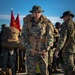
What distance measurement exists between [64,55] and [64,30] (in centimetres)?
69

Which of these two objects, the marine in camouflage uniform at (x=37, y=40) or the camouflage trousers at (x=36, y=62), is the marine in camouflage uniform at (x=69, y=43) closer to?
the marine in camouflage uniform at (x=37, y=40)

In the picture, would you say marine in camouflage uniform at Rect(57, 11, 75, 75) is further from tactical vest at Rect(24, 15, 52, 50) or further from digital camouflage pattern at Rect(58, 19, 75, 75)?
tactical vest at Rect(24, 15, 52, 50)

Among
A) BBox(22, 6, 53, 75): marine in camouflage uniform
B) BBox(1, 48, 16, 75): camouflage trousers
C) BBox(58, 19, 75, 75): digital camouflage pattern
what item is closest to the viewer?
BBox(22, 6, 53, 75): marine in camouflage uniform

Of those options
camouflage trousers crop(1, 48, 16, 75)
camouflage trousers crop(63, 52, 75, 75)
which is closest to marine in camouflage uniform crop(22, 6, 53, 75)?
camouflage trousers crop(63, 52, 75, 75)

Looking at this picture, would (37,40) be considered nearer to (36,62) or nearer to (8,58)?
(36,62)

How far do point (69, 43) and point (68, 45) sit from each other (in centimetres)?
6

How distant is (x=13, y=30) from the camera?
10.4 meters

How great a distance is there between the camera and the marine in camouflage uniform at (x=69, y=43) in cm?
764

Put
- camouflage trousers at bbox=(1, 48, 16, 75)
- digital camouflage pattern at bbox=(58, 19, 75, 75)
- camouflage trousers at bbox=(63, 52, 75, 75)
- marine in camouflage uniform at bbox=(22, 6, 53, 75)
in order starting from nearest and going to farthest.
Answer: marine in camouflage uniform at bbox=(22, 6, 53, 75) < digital camouflage pattern at bbox=(58, 19, 75, 75) < camouflage trousers at bbox=(63, 52, 75, 75) < camouflage trousers at bbox=(1, 48, 16, 75)

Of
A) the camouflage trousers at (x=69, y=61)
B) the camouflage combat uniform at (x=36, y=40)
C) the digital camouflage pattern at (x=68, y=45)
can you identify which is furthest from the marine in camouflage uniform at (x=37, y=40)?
the camouflage trousers at (x=69, y=61)

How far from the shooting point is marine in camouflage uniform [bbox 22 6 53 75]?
715 centimetres

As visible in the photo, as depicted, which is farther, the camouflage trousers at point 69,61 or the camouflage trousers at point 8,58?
the camouflage trousers at point 8,58

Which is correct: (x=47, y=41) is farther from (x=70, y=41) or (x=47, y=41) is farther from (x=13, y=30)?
(x=13, y=30)

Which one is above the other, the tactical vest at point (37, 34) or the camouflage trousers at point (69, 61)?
the tactical vest at point (37, 34)
